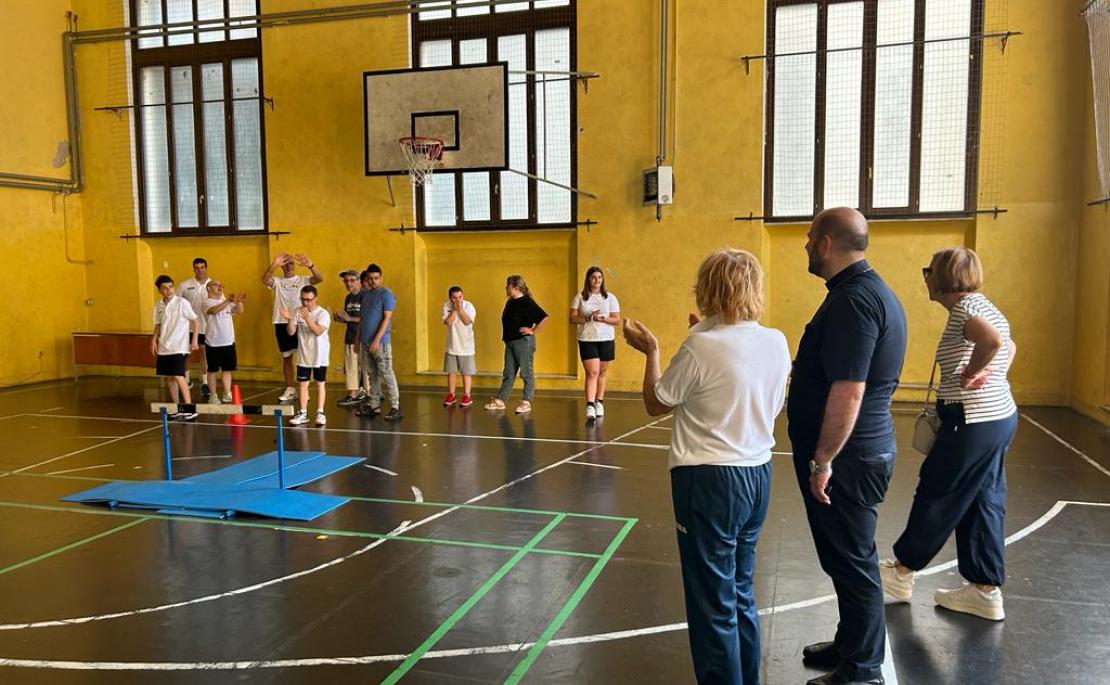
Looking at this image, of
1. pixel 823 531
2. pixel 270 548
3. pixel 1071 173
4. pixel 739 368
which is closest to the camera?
pixel 739 368

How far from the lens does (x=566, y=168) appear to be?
40.4 feet

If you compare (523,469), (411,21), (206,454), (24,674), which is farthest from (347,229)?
(24,674)

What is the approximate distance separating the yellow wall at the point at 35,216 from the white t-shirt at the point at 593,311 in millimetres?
10153

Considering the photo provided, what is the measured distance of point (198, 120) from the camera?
13.9 m

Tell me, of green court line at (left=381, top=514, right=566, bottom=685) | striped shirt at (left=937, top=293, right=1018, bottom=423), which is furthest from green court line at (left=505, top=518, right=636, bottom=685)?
striped shirt at (left=937, top=293, right=1018, bottom=423)

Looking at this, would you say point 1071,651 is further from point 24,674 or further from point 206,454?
point 206,454

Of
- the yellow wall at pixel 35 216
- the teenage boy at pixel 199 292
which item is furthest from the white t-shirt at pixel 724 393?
the yellow wall at pixel 35 216

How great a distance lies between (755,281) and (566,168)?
9790 mm

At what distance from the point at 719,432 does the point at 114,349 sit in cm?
1307

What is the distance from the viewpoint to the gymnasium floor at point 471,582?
3674mm

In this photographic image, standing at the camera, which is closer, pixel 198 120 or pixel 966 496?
pixel 966 496

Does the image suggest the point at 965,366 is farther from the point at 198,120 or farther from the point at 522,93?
the point at 198,120

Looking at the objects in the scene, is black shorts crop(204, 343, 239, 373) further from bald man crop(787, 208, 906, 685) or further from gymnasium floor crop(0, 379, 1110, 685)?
bald man crop(787, 208, 906, 685)

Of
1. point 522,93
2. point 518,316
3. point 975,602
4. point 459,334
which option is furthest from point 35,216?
point 975,602
